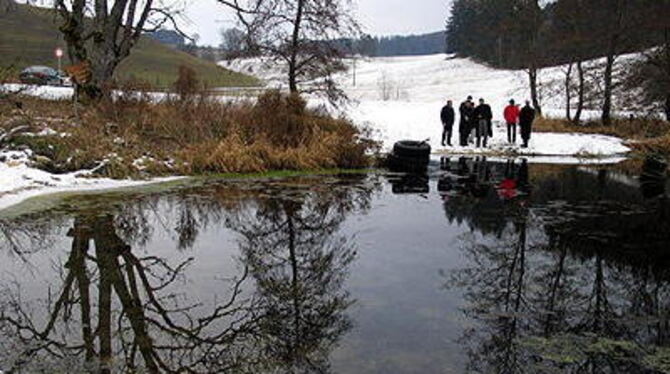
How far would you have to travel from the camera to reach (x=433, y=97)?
64688 millimetres

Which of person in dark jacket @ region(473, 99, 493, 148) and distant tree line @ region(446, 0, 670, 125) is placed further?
distant tree line @ region(446, 0, 670, 125)

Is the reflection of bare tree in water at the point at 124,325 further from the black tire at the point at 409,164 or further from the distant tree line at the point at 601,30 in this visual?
the distant tree line at the point at 601,30

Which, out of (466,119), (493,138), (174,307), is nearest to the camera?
(174,307)

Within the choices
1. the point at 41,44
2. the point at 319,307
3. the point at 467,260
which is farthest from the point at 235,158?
the point at 41,44

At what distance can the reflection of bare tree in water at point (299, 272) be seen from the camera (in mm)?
6154

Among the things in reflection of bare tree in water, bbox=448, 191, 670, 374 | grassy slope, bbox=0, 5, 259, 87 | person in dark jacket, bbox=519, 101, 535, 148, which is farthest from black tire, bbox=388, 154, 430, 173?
grassy slope, bbox=0, 5, 259, 87

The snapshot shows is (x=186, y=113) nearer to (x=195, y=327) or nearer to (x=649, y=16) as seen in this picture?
(x=195, y=327)

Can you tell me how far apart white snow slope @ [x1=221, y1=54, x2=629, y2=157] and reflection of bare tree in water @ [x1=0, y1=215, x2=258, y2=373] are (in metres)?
15.2

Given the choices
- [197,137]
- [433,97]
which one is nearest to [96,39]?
[197,137]

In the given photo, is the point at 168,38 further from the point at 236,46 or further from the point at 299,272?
the point at 299,272

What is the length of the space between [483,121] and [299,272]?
63.6 ft

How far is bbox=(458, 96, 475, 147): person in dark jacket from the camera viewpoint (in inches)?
1006

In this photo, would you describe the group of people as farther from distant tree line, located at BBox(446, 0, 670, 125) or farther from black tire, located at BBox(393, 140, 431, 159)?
distant tree line, located at BBox(446, 0, 670, 125)

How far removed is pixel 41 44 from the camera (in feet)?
232
